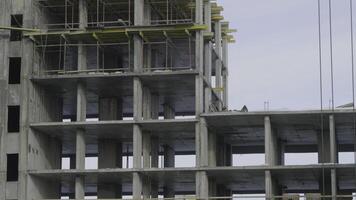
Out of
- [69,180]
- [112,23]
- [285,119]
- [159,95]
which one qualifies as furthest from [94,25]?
[285,119]

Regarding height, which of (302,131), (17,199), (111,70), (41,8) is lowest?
(17,199)

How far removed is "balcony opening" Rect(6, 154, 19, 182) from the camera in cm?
6150

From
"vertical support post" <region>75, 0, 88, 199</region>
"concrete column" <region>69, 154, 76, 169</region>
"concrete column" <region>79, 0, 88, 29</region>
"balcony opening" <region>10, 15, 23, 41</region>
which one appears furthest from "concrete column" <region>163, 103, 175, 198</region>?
"balcony opening" <region>10, 15, 23, 41</region>

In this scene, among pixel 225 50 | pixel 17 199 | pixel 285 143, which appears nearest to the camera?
pixel 17 199

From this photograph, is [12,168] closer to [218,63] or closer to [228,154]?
[228,154]

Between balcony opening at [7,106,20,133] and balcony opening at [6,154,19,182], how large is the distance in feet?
5.81

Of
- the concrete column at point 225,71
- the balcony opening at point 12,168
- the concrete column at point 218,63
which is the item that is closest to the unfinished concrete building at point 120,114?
the balcony opening at point 12,168

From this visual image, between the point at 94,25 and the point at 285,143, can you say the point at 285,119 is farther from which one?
the point at 94,25

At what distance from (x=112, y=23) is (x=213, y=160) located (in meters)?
12.9

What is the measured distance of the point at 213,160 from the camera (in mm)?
63000

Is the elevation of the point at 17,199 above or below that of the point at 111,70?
below

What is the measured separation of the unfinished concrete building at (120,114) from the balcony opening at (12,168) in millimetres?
67

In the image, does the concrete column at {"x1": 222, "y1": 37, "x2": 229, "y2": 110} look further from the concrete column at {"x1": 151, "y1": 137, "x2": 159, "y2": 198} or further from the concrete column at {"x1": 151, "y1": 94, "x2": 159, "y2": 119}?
the concrete column at {"x1": 151, "y1": 137, "x2": 159, "y2": 198}

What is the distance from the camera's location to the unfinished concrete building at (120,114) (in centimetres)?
6106
